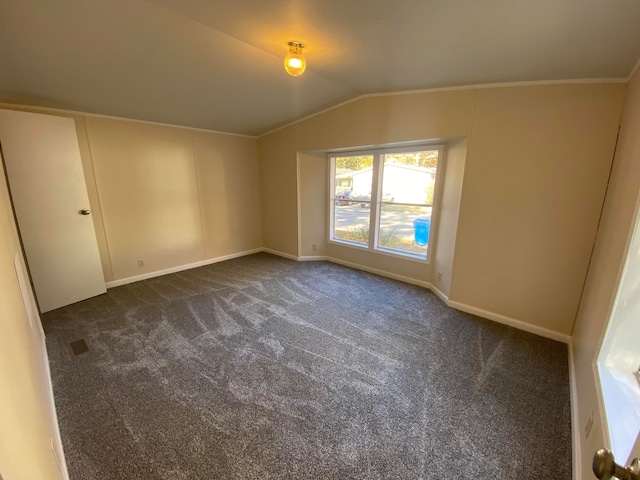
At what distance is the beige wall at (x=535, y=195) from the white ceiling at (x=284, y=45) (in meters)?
0.24

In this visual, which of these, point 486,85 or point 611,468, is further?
point 486,85

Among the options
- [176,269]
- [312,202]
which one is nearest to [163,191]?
[176,269]

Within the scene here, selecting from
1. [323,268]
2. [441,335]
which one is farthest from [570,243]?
[323,268]

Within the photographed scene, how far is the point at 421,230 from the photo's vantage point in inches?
150

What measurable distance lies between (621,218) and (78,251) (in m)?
5.11

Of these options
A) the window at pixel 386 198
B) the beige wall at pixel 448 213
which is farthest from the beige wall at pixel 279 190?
the beige wall at pixel 448 213

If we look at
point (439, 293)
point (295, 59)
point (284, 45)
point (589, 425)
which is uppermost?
point (284, 45)

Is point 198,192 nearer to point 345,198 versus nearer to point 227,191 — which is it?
point 227,191

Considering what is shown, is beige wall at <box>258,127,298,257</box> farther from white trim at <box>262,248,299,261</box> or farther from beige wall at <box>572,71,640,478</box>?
beige wall at <box>572,71,640,478</box>

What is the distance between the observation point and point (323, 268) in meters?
4.51

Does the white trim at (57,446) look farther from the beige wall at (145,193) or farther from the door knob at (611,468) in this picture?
the beige wall at (145,193)

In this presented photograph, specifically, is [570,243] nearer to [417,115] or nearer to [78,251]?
[417,115]

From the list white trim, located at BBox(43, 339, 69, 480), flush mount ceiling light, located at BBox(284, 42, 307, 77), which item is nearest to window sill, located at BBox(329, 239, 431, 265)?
flush mount ceiling light, located at BBox(284, 42, 307, 77)

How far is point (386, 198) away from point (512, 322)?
2.24 metres
